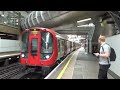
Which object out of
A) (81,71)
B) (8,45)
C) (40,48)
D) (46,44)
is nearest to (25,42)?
(40,48)

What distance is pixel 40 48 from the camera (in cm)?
1370

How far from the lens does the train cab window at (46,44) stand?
13.7 meters

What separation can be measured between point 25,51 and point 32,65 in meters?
1.09

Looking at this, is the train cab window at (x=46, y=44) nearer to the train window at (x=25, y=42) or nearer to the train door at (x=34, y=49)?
the train door at (x=34, y=49)

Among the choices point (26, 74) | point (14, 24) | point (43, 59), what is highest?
point (14, 24)

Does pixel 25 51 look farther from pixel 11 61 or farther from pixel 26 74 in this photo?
pixel 11 61

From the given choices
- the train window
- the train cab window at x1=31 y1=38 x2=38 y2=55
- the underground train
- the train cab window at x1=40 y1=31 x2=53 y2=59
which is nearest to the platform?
the underground train

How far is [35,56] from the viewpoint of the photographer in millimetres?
13703
